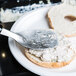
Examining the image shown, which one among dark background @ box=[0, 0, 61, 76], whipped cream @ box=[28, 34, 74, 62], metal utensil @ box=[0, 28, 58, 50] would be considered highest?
metal utensil @ box=[0, 28, 58, 50]

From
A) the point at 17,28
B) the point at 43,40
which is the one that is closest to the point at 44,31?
the point at 43,40

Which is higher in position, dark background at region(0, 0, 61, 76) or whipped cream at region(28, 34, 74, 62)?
whipped cream at region(28, 34, 74, 62)

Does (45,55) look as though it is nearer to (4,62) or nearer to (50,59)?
(50,59)
